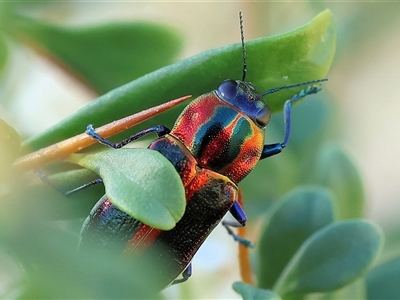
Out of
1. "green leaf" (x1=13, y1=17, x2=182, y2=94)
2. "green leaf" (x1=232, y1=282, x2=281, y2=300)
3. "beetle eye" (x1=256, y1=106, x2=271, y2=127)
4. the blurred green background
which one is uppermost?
the blurred green background

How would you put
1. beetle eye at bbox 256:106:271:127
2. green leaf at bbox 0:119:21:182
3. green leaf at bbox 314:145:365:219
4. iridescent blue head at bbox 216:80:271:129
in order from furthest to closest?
green leaf at bbox 314:145:365:219 → beetle eye at bbox 256:106:271:127 → iridescent blue head at bbox 216:80:271:129 → green leaf at bbox 0:119:21:182

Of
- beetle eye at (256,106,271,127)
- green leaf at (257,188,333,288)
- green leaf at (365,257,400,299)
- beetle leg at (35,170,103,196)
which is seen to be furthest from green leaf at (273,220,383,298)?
beetle leg at (35,170,103,196)

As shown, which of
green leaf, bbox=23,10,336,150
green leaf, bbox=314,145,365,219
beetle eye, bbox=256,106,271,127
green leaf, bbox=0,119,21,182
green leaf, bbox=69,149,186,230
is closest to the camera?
green leaf, bbox=69,149,186,230

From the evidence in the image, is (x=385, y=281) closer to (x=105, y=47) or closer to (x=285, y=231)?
(x=285, y=231)

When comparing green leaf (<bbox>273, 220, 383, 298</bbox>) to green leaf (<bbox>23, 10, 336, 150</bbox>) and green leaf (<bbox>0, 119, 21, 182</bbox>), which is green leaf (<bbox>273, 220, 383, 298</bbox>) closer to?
green leaf (<bbox>23, 10, 336, 150</bbox>)

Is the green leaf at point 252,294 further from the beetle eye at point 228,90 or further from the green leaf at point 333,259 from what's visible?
the beetle eye at point 228,90

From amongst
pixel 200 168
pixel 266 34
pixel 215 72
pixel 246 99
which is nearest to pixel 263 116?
pixel 246 99

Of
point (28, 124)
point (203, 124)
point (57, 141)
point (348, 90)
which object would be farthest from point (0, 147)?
point (348, 90)

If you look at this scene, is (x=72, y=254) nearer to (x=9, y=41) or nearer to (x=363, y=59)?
(x=9, y=41)
